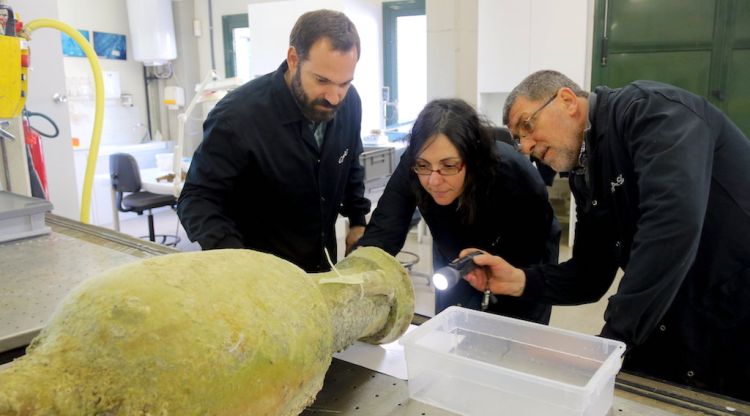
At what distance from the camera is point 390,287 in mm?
899

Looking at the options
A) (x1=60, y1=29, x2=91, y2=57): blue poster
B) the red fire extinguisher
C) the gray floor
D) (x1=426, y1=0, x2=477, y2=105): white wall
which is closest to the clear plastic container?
the gray floor

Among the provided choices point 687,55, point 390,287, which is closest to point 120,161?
point 390,287

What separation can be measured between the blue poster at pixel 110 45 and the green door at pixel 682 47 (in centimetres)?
460

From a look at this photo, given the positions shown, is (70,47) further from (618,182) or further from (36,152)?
(618,182)

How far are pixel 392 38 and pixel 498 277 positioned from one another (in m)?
4.41

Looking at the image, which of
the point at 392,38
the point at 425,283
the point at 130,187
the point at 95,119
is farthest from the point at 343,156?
the point at 392,38

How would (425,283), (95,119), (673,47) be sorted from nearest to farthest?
(95,119), (425,283), (673,47)

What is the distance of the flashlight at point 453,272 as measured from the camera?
Answer: 112 centimetres

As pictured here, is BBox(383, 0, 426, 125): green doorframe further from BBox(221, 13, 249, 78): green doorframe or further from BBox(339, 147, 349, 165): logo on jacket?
BBox(339, 147, 349, 165): logo on jacket

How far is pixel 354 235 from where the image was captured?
68.2 inches

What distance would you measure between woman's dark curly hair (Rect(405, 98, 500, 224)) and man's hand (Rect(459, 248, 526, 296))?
0.64ft

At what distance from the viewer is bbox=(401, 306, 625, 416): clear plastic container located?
0.75m

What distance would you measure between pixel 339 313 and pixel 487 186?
0.81 meters

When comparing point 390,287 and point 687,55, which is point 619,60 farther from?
point 390,287
